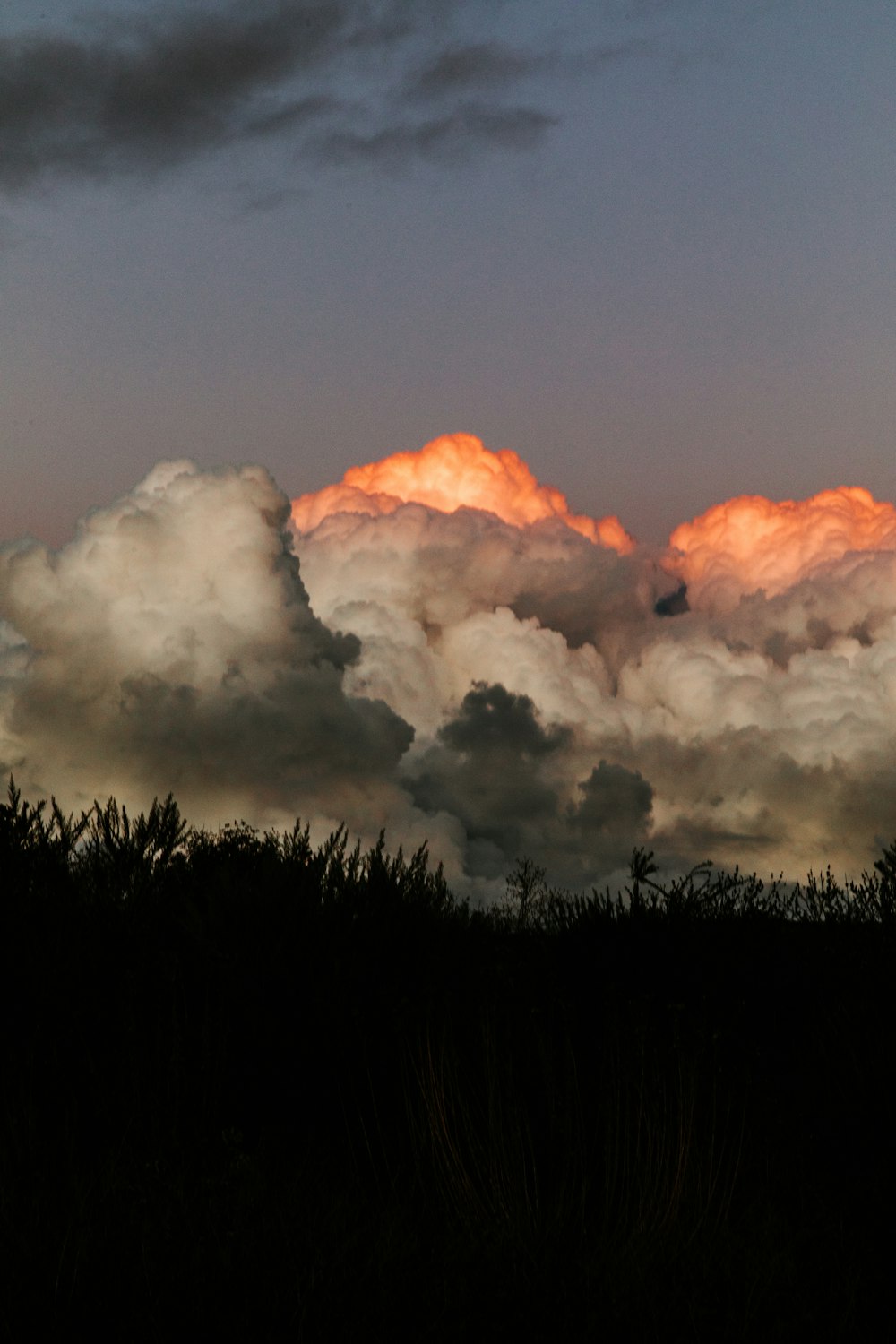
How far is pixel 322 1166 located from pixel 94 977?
3.52 m

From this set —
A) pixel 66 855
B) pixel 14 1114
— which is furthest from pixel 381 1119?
pixel 66 855

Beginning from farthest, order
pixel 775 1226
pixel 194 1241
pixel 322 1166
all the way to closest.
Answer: pixel 322 1166 → pixel 775 1226 → pixel 194 1241

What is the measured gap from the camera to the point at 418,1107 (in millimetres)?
10633

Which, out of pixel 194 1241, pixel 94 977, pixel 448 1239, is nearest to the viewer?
pixel 194 1241

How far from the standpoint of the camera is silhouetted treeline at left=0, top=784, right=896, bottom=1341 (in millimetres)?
7531

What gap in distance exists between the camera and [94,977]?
1225 centimetres

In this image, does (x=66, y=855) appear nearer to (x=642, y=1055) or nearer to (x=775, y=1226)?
(x=642, y=1055)

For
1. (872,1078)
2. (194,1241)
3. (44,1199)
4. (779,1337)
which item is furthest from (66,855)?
(779,1337)

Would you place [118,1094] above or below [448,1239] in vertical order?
above

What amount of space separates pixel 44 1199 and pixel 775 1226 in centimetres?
490

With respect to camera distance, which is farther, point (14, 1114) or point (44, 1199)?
point (14, 1114)

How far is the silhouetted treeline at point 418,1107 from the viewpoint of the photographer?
7.53m

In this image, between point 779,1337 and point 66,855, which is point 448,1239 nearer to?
Result: point 779,1337

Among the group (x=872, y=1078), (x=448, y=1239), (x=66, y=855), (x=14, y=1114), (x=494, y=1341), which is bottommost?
(x=494, y=1341)
